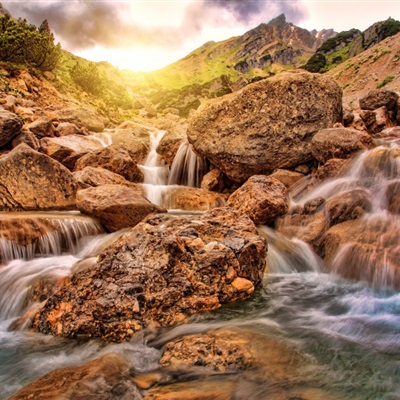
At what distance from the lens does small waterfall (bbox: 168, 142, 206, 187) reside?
14.4 meters

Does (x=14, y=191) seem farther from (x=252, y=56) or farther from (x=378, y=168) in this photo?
(x=252, y=56)

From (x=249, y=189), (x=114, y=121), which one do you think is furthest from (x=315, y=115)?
(x=114, y=121)

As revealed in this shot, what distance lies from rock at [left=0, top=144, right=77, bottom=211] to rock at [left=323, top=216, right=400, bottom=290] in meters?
7.52

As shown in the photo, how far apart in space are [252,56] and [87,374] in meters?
145

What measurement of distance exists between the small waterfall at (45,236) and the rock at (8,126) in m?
5.90

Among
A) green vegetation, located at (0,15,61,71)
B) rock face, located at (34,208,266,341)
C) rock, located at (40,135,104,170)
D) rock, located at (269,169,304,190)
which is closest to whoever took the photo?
rock face, located at (34,208,266,341)

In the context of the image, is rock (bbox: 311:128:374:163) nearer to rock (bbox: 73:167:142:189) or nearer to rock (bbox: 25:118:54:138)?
rock (bbox: 73:167:142:189)

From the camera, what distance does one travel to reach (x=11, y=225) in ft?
23.9

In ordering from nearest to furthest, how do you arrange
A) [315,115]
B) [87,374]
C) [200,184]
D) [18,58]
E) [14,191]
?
[87,374] < [14,191] < [315,115] < [200,184] < [18,58]

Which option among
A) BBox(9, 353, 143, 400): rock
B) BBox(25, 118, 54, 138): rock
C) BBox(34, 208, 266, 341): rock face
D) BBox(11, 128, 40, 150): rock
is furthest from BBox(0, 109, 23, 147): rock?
BBox(9, 353, 143, 400): rock

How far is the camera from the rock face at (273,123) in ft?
38.2

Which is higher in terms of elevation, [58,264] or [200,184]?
[200,184]

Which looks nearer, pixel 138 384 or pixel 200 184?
pixel 138 384

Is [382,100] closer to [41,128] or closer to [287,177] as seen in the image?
[287,177]
